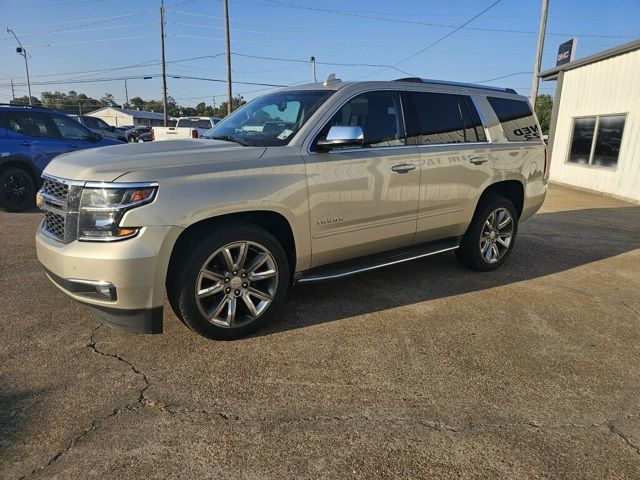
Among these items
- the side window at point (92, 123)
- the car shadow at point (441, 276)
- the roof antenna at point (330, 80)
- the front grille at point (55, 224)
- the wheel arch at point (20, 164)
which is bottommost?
the car shadow at point (441, 276)

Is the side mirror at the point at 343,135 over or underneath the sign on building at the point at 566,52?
underneath

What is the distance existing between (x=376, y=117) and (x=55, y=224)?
2.71 metres

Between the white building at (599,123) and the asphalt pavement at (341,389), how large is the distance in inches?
352

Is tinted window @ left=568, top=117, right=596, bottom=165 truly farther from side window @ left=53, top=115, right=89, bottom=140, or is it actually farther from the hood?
the hood

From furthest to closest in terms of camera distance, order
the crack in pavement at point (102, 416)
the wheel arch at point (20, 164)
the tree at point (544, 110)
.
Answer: the tree at point (544, 110) < the wheel arch at point (20, 164) < the crack in pavement at point (102, 416)

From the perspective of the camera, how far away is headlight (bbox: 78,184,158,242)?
9.68 ft

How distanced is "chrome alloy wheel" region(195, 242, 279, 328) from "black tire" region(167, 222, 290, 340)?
0.05 ft

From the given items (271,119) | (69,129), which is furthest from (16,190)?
(271,119)

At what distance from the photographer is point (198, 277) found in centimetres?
326

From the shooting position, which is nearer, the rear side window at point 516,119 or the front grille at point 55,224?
the front grille at point 55,224

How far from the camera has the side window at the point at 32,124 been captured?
27.2 feet

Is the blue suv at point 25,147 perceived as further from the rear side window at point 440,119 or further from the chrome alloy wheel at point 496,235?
the chrome alloy wheel at point 496,235

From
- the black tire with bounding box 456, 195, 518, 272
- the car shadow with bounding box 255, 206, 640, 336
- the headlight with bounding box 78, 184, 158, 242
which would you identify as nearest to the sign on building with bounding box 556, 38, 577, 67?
the car shadow with bounding box 255, 206, 640, 336

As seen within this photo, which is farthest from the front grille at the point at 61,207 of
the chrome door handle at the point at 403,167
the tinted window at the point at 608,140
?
the tinted window at the point at 608,140
